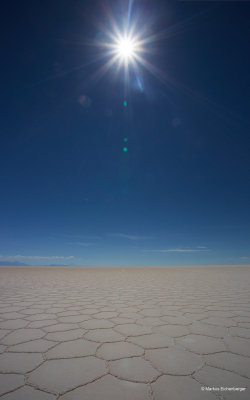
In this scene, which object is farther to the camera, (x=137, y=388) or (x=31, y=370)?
(x=31, y=370)

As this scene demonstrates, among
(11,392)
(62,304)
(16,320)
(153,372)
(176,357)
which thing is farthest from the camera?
(62,304)

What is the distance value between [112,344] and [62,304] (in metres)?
1.44

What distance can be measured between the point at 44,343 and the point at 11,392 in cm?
53

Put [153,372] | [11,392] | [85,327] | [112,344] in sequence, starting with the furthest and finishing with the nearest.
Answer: [85,327]
[112,344]
[153,372]
[11,392]

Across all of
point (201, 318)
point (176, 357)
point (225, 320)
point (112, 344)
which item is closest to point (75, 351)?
point (112, 344)

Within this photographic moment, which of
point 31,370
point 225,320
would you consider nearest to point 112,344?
point 31,370

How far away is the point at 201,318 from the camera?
1944mm

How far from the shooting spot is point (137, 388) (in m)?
0.90

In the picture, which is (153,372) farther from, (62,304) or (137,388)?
(62,304)

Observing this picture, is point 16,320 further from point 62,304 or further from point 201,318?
point 201,318

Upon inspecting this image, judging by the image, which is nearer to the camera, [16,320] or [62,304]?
[16,320]

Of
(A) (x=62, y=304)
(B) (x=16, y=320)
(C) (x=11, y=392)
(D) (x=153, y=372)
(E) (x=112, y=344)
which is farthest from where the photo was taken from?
(A) (x=62, y=304)

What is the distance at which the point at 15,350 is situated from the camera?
1.27 meters

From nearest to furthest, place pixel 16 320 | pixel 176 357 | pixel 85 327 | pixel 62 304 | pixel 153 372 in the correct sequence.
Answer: pixel 153 372 < pixel 176 357 < pixel 85 327 < pixel 16 320 < pixel 62 304
